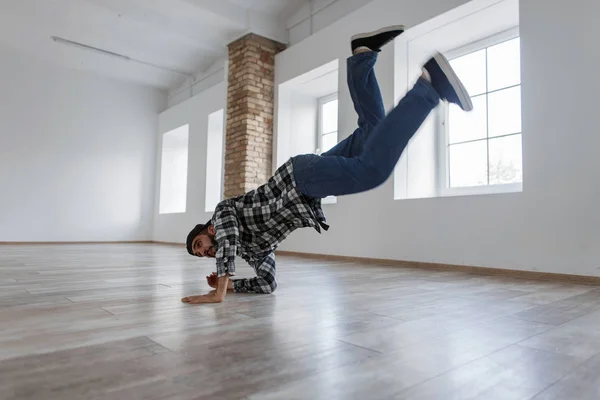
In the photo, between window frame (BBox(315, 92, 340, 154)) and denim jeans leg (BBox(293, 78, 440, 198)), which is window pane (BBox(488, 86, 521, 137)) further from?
window frame (BBox(315, 92, 340, 154))

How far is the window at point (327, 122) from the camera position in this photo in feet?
19.7

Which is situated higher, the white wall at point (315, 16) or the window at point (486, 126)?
the white wall at point (315, 16)

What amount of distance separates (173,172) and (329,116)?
170 inches

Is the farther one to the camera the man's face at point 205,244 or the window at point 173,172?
the window at point 173,172

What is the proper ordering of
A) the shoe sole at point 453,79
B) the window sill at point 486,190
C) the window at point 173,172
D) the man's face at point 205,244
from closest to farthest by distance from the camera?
1. the shoe sole at point 453,79
2. the man's face at point 205,244
3. the window sill at point 486,190
4. the window at point 173,172

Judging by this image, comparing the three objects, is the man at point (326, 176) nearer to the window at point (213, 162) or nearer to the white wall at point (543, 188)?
the white wall at point (543, 188)

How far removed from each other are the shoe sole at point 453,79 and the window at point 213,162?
18.8 feet

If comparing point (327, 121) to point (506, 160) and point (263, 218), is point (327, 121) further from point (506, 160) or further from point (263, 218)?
point (263, 218)

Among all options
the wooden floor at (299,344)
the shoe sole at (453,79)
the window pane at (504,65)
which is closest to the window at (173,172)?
the window pane at (504,65)

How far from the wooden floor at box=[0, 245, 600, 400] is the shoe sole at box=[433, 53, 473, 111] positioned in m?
0.88

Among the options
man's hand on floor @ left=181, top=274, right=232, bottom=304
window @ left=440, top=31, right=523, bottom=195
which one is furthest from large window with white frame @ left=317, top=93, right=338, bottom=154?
man's hand on floor @ left=181, top=274, right=232, bottom=304

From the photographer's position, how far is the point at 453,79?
176cm

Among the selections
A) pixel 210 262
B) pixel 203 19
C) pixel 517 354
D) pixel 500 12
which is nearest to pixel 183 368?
pixel 517 354

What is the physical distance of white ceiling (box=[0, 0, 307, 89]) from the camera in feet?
19.0
